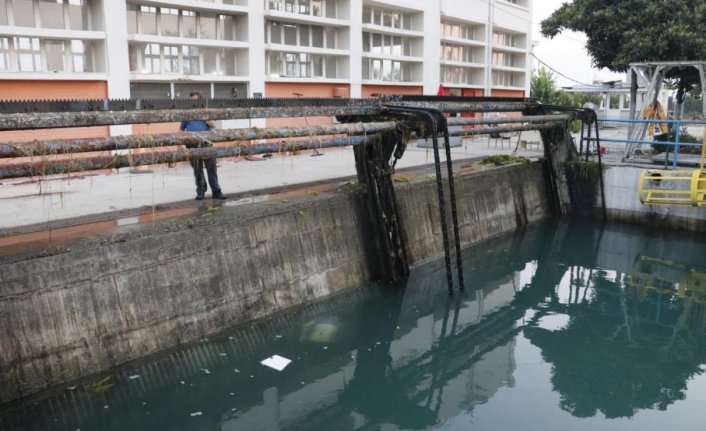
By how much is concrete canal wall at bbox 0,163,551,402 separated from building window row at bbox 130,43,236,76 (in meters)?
10.2

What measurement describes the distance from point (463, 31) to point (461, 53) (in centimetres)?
112

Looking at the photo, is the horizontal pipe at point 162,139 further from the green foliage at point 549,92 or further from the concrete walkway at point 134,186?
the green foliage at point 549,92

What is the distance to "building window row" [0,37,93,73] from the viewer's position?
15211 mm

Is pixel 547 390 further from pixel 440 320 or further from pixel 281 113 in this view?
pixel 281 113

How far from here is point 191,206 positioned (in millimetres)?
9273

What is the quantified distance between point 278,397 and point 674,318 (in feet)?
21.2

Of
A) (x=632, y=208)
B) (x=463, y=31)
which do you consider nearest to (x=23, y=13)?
(x=632, y=208)

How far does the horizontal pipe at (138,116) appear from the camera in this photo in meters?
6.02

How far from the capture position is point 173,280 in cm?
748

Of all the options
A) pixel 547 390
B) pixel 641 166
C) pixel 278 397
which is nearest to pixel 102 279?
pixel 278 397

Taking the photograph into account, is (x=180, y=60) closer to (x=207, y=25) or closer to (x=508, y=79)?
(x=207, y=25)

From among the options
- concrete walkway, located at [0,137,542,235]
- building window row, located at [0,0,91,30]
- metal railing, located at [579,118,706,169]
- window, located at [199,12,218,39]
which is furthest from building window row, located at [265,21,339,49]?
metal railing, located at [579,118,706,169]

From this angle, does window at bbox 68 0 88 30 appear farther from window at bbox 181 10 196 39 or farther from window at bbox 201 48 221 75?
window at bbox 201 48 221 75

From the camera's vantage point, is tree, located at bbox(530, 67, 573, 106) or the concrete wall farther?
tree, located at bbox(530, 67, 573, 106)
